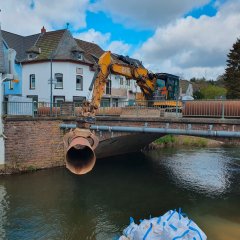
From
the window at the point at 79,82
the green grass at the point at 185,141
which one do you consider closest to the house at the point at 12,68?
the window at the point at 79,82

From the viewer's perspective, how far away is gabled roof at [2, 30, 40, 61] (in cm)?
3659

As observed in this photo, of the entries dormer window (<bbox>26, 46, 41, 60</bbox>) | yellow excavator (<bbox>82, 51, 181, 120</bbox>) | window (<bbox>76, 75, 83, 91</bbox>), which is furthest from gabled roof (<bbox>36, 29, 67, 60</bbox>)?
yellow excavator (<bbox>82, 51, 181, 120</bbox>)

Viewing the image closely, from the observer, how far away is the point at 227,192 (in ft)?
58.5

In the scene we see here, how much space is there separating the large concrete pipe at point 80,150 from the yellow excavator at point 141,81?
7834 mm

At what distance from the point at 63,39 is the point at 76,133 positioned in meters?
32.4

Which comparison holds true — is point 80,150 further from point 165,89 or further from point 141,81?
point 165,89

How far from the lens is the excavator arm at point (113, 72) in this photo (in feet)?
48.0

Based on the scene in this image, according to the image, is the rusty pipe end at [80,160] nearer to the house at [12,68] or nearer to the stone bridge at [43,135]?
the stone bridge at [43,135]

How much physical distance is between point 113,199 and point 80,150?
416 inches

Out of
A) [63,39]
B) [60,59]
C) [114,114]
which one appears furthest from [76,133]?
[63,39]

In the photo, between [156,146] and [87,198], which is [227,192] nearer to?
[87,198]

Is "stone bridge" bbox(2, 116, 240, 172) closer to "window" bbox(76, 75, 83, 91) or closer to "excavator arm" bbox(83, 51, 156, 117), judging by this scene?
"excavator arm" bbox(83, 51, 156, 117)

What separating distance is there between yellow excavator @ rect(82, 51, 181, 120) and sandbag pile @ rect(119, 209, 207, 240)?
21.0ft

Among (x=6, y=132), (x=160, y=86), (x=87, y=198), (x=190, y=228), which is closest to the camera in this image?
(x=190, y=228)
